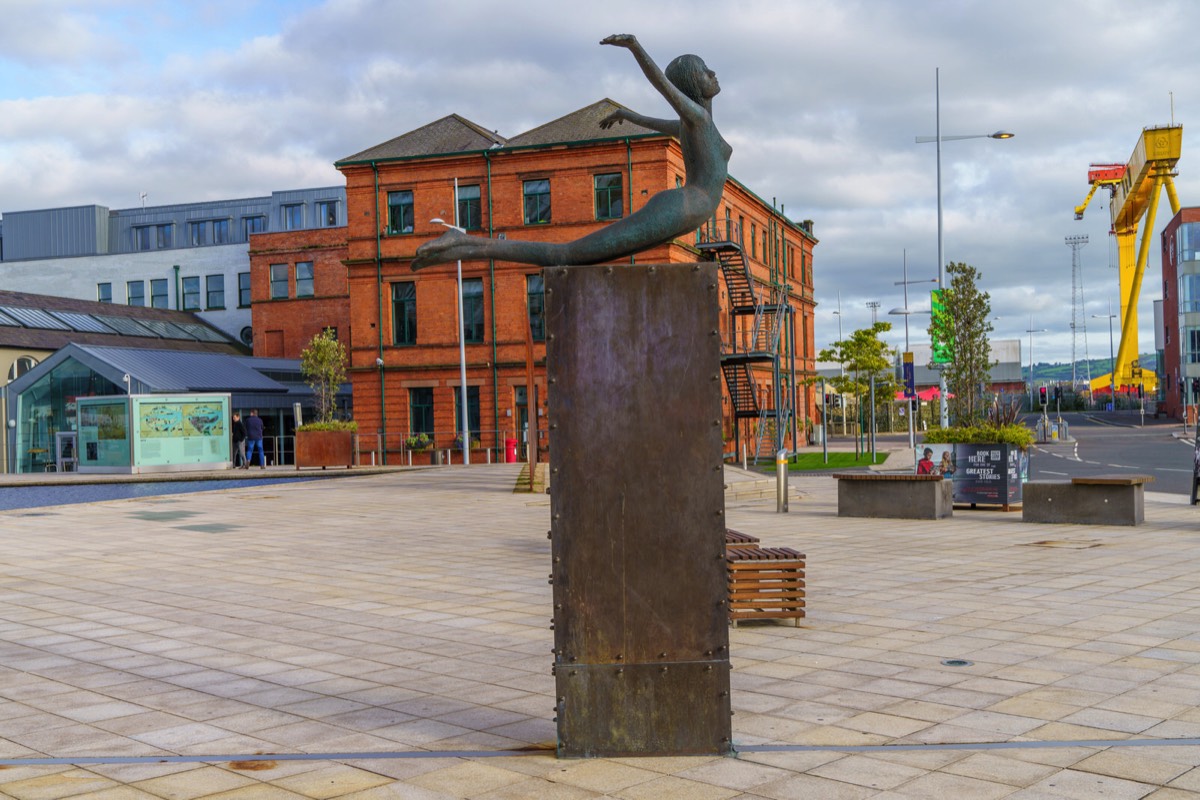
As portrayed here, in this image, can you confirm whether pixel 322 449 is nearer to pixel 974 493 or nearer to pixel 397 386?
pixel 397 386

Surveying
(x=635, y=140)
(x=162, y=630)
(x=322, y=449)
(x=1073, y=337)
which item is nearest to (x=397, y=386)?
(x=322, y=449)

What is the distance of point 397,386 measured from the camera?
44.0m

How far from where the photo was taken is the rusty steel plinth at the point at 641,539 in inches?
212

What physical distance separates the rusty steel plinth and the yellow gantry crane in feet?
257

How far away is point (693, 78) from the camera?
5898 mm

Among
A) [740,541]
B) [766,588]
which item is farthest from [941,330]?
[766,588]

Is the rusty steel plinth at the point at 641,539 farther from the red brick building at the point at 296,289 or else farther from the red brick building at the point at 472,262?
the red brick building at the point at 296,289

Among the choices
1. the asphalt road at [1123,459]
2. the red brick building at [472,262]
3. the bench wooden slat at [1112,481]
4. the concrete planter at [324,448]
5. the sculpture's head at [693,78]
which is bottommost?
the asphalt road at [1123,459]

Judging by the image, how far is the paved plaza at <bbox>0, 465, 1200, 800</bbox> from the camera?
5.07 metres

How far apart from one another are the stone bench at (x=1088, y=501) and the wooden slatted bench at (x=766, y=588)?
29.7 feet

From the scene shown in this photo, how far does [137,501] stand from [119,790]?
19368 millimetres

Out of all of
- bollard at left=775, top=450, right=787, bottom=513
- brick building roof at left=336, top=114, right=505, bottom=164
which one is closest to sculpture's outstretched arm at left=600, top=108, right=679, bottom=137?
bollard at left=775, top=450, right=787, bottom=513

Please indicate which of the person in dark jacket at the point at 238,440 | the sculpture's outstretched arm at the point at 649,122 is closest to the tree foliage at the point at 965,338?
the sculpture's outstretched arm at the point at 649,122

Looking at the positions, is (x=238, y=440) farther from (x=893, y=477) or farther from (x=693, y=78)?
(x=693, y=78)
